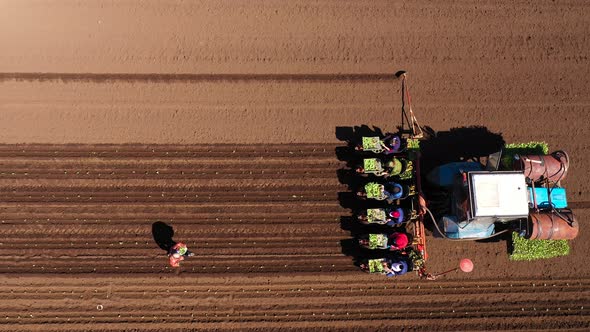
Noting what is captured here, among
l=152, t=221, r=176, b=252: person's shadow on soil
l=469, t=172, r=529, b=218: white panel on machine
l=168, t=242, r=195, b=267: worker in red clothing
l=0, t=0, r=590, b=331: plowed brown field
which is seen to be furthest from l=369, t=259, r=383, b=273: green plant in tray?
l=152, t=221, r=176, b=252: person's shadow on soil

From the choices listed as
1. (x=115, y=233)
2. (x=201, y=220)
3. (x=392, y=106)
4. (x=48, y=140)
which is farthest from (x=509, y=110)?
(x=48, y=140)

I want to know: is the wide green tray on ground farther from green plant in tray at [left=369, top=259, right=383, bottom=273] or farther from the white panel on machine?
green plant in tray at [left=369, top=259, right=383, bottom=273]

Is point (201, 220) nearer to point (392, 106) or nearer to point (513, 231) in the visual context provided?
point (392, 106)

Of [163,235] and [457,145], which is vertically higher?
[457,145]

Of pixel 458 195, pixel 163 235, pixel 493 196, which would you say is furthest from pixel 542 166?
pixel 163 235

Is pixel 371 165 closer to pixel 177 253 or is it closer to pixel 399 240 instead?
pixel 399 240

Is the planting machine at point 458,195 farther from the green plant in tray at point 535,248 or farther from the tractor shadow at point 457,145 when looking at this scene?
the green plant in tray at point 535,248

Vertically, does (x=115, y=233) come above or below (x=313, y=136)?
below
